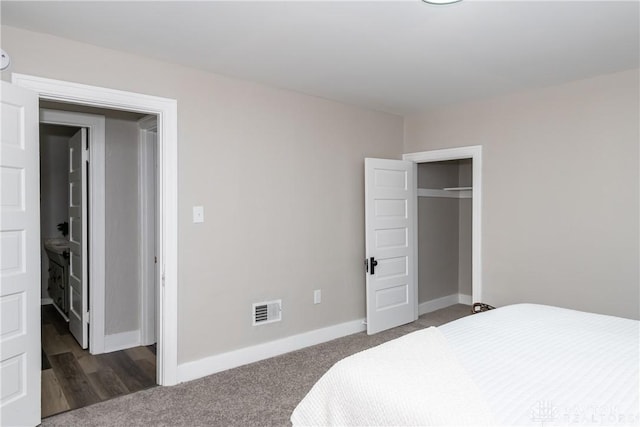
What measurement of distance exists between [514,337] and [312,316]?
2.27m

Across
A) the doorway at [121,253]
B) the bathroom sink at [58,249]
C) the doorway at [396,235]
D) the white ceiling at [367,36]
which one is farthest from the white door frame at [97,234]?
the doorway at [396,235]

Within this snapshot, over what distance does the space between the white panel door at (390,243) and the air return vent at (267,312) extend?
1.03 m

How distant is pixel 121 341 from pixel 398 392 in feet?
11.0

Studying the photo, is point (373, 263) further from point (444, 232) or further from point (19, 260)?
point (19, 260)

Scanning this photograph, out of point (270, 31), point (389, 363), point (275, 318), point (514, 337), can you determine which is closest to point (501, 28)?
point (270, 31)

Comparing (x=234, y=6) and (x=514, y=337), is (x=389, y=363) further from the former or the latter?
(x=234, y=6)

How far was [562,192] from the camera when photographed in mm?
3566

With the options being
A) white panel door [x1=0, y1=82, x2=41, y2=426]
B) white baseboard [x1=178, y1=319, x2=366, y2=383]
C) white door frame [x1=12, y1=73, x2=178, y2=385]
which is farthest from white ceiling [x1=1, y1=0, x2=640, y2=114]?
white baseboard [x1=178, y1=319, x2=366, y2=383]

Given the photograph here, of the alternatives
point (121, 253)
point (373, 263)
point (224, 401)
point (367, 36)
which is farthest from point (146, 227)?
point (367, 36)

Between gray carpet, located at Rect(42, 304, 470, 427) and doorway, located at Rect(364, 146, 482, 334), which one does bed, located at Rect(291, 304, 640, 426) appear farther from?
doorway, located at Rect(364, 146, 482, 334)

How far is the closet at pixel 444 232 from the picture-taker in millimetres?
5168

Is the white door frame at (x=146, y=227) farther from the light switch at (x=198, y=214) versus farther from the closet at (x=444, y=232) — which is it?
the closet at (x=444, y=232)

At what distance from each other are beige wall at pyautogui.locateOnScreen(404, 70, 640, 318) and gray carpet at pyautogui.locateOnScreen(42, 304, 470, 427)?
199 centimetres

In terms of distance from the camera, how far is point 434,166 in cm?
535
